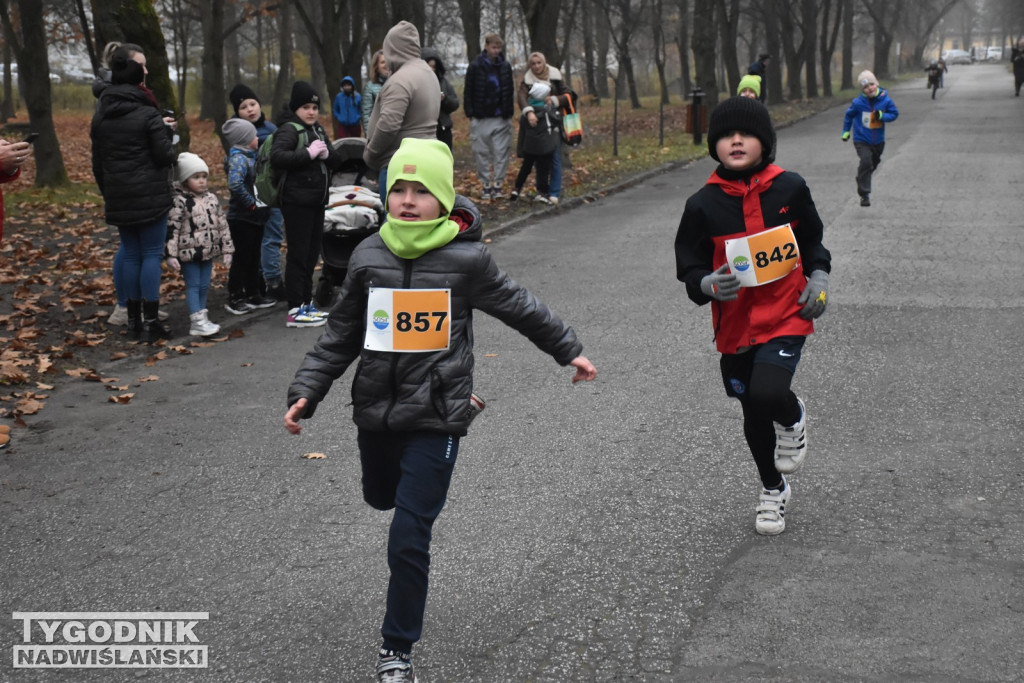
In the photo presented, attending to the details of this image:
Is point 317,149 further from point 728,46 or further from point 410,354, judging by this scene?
point 728,46

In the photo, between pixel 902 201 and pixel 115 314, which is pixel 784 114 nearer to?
pixel 902 201

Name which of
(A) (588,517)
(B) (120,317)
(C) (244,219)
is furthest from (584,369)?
(B) (120,317)

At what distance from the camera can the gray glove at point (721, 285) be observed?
15.0 ft

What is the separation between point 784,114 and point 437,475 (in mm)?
35691

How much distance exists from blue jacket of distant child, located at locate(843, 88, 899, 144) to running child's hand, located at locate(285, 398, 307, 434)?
12366 mm

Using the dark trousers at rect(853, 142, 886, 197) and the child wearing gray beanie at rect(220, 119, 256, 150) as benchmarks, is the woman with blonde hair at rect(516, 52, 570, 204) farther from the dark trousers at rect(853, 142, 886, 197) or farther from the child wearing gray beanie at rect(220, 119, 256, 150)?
the child wearing gray beanie at rect(220, 119, 256, 150)

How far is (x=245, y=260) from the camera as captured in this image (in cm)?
1012

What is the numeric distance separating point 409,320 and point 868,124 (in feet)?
40.7

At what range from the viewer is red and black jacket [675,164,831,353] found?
475 centimetres

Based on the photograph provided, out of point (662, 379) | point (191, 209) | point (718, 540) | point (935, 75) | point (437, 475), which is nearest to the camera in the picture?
point (437, 475)

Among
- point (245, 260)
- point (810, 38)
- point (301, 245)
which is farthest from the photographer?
point (810, 38)

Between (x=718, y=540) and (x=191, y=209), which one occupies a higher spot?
(x=191, y=209)

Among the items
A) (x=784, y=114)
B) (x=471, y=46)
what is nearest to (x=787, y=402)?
(x=471, y=46)

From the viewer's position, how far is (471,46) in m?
33.1
